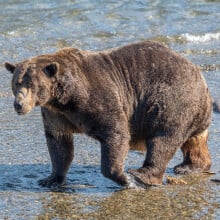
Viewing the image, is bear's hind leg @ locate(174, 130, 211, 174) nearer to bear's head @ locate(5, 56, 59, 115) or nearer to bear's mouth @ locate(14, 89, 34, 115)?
bear's head @ locate(5, 56, 59, 115)

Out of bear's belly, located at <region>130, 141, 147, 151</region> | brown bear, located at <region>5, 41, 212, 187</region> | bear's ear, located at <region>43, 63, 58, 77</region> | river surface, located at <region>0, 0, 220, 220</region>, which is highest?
bear's ear, located at <region>43, 63, 58, 77</region>

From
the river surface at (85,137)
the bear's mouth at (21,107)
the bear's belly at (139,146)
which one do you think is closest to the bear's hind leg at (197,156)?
the river surface at (85,137)

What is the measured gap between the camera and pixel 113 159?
728cm

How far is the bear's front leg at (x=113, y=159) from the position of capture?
7.27 metres

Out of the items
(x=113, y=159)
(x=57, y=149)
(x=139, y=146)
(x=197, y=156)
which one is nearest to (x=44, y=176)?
(x=57, y=149)

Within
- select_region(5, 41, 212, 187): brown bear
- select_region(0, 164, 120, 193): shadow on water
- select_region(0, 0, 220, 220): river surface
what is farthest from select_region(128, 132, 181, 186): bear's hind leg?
select_region(0, 164, 120, 193): shadow on water

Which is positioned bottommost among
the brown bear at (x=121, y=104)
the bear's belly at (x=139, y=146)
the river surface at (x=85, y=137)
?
the river surface at (x=85, y=137)

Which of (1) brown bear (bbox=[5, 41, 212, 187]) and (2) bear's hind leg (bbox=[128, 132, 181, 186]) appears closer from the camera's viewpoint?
(1) brown bear (bbox=[5, 41, 212, 187])

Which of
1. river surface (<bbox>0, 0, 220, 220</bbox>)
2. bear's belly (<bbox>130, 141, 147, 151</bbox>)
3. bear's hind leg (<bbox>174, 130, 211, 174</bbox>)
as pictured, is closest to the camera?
river surface (<bbox>0, 0, 220, 220</bbox>)

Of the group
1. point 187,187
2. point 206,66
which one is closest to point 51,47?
point 206,66

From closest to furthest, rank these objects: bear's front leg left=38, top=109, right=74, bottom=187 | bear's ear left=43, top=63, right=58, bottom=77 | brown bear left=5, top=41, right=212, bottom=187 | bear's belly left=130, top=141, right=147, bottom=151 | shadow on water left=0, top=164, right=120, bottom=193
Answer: bear's ear left=43, top=63, right=58, bottom=77, brown bear left=5, top=41, right=212, bottom=187, shadow on water left=0, top=164, right=120, bottom=193, bear's front leg left=38, top=109, right=74, bottom=187, bear's belly left=130, top=141, right=147, bottom=151

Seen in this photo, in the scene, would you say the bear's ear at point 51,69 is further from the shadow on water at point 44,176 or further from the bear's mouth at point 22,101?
the shadow on water at point 44,176

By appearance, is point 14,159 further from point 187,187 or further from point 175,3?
point 175,3

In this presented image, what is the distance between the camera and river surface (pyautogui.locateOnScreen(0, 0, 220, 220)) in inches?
269
